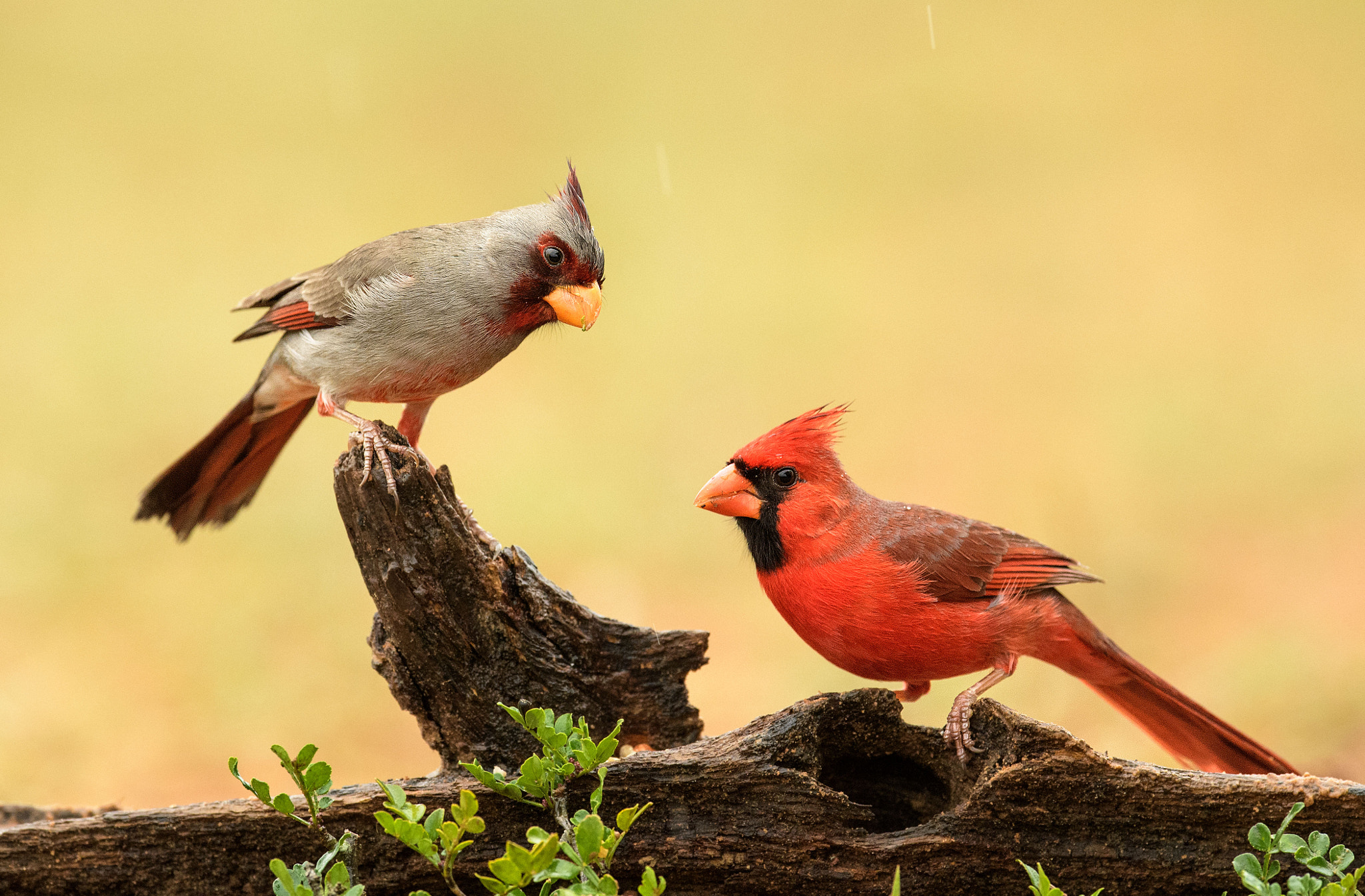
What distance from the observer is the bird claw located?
234 cm

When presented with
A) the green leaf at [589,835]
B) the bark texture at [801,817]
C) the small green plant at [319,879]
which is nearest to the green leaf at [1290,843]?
the bark texture at [801,817]

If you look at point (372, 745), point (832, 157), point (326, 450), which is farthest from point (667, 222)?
point (372, 745)

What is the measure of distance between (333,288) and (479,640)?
1.24m

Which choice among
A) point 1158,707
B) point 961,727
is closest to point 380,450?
point 961,727

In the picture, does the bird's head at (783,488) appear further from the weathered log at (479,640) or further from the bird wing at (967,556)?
the weathered log at (479,640)

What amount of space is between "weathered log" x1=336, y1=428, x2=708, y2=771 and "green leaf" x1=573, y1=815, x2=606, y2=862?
92 cm

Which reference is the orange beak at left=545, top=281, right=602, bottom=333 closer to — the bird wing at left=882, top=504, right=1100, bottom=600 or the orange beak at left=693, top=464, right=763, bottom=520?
the orange beak at left=693, top=464, right=763, bottom=520

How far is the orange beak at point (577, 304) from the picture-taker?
2988 mm

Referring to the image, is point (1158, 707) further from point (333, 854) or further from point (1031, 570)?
point (333, 854)

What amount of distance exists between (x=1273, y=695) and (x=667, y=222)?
3.81 m

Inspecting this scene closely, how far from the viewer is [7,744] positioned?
4.30 m

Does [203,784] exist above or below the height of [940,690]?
below

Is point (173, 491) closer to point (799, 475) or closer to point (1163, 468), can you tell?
point (799, 475)

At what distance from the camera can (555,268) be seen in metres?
3.05
